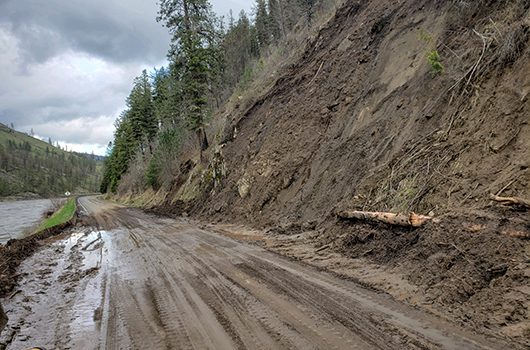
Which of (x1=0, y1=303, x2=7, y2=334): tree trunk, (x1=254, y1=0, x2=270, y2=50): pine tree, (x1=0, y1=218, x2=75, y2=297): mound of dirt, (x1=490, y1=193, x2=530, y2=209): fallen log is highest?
(x1=254, y1=0, x2=270, y2=50): pine tree

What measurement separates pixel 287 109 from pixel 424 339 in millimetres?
15049

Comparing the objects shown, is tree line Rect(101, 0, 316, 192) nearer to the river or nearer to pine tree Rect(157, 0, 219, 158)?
A: pine tree Rect(157, 0, 219, 158)

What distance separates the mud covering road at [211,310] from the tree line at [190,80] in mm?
18074

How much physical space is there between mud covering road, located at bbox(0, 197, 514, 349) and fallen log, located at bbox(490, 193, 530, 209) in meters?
2.35

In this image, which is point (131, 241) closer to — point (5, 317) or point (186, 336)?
point (5, 317)

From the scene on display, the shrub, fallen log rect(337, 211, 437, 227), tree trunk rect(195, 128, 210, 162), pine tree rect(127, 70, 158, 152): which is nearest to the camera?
fallen log rect(337, 211, 437, 227)

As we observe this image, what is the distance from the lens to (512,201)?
5840 millimetres

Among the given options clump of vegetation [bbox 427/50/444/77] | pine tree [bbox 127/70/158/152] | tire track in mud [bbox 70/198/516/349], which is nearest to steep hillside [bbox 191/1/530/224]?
clump of vegetation [bbox 427/50/444/77]

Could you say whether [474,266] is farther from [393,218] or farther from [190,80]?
[190,80]

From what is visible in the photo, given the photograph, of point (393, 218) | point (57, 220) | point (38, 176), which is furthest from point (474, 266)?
point (38, 176)

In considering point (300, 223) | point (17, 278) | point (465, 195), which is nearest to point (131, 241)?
point (17, 278)

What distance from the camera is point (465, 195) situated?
6.97 m

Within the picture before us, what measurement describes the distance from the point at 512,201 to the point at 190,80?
2270 centimetres

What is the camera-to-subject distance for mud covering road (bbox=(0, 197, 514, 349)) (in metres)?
4.56
